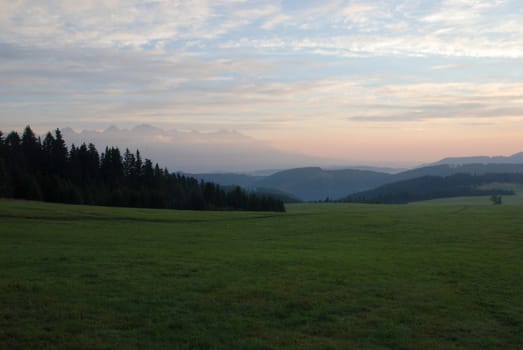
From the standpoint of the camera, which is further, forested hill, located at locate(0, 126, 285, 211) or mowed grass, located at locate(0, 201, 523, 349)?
forested hill, located at locate(0, 126, 285, 211)

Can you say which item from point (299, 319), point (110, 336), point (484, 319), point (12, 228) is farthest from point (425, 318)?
point (12, 228)

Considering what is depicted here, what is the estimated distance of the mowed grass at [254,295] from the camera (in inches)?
418

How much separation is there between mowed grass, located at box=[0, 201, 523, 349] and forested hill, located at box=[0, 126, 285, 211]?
53395 mm

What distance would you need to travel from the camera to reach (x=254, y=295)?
14.3 metres

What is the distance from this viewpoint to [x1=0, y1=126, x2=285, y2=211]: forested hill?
7844 centimetres

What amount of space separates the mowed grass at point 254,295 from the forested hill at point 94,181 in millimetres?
53395

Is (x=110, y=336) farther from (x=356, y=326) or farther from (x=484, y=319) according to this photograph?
(x=484, y=319)

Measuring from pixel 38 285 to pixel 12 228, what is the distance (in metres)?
20.1

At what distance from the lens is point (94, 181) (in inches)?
3777

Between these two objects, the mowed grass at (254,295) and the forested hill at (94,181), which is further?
the forested hill at (94,181)

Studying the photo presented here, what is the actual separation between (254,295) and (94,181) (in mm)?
88563

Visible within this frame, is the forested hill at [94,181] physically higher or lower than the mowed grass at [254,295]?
higher

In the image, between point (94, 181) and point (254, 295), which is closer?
point (254, 295)

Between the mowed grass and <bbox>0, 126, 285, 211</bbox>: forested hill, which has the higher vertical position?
<bbox>0, 126, 285, 211</bbox>: forested hill
